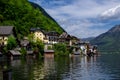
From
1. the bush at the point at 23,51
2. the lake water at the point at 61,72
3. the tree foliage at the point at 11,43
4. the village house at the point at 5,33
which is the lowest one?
the lake water at the point at 61,72

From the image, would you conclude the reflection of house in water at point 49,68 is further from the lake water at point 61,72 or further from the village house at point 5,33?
the village house at point 5,33

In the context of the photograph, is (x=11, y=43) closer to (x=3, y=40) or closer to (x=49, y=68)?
(x=3, y=40)

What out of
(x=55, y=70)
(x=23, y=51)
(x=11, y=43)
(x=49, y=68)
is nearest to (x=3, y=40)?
(x=23, y=51)

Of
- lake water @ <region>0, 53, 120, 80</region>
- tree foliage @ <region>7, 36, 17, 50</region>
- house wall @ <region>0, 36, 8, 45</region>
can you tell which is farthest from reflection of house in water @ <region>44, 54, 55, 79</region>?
tree foliage @ <region>7, 36, 17, 50</region>

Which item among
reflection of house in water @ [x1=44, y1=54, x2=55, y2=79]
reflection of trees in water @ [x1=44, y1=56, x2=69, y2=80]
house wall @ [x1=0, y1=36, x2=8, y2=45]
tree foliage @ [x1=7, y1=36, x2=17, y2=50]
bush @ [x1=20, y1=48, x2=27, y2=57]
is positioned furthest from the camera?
house wall @ [x1=0, y1=36, x2=8, y2=45]

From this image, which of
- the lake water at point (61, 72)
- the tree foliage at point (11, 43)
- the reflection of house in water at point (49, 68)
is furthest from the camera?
the tree foliage at point (11, 43)

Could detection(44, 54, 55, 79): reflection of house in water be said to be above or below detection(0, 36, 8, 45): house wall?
below

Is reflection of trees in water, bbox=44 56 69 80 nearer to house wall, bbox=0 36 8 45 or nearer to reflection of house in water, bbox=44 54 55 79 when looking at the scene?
reflection of house in water, bbox=44 54 55 79

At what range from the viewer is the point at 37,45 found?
157 meters

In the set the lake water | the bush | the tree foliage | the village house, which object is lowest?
the lake water

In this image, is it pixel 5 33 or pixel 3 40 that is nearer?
pixel 3 40

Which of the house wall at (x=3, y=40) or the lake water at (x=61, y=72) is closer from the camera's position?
the lake water at (x=61, y=72)

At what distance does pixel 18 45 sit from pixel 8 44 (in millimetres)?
11994

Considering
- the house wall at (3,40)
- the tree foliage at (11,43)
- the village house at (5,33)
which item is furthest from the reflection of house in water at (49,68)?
the tree foliage at (11,43)
